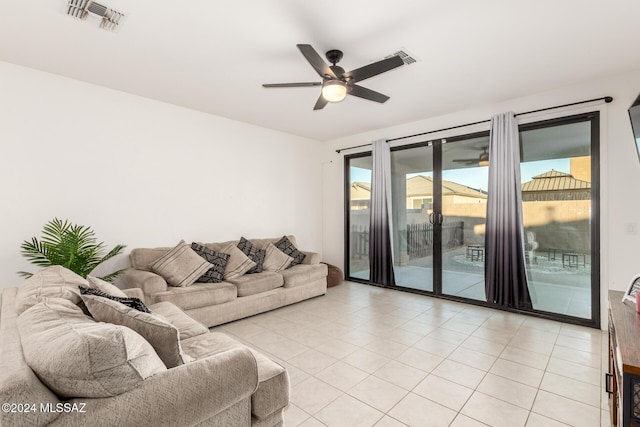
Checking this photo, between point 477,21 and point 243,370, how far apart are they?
2.77m

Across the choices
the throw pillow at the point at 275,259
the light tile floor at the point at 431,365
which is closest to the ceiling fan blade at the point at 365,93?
the light tile floor at the point at 431,365

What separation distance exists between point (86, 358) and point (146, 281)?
2381mm

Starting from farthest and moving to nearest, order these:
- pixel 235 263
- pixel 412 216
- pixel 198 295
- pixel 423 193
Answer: pixel 412 216 < pixel 423 193 < pixel 235 263 < pixel 198 295

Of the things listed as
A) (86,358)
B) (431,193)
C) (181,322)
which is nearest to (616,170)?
(431,193)

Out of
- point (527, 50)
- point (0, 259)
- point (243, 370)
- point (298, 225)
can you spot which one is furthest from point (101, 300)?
point (298, 225)

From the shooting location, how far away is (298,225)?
563cm

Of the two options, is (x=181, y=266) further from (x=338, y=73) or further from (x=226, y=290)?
(x=338, y=73)

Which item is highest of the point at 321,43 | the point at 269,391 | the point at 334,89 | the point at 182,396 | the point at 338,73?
the point at 321,43

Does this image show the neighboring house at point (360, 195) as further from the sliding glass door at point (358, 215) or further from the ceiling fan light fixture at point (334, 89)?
the ceiling fan light fixture at point (334, 89)

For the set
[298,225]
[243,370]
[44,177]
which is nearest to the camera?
[243,370]

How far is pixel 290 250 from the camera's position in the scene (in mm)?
4859

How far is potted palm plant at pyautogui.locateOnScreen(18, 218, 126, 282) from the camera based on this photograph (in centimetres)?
285

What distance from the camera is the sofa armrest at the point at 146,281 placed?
3.10 meters

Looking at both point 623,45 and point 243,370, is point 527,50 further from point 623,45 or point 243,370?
point 243,370
